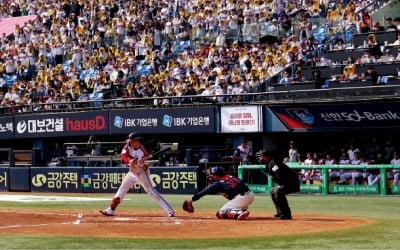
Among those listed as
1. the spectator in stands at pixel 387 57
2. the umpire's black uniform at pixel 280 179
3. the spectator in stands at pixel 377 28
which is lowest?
the umpire's black uniform at pixel 280 179

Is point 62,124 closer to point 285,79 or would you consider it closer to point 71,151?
point 71,151

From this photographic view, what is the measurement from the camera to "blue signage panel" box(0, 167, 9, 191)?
31.4m

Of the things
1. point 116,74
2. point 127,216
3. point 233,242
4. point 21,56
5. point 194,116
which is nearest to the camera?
point 233,242

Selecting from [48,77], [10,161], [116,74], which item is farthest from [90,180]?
[48,77]

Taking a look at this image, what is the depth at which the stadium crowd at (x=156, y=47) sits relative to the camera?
31.3m

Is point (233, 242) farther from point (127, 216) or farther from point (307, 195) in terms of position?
point (307, 195)

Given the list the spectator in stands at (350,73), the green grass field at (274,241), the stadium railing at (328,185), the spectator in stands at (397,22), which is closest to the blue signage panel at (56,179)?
the stadium railing at (328,185)

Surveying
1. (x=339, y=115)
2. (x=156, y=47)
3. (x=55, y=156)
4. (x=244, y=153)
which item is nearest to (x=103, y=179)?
(x=55, y=156)

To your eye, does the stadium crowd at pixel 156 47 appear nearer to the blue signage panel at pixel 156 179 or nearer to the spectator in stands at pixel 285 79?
the spectator in stands at pixel 285 79

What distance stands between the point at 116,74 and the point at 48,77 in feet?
14.9

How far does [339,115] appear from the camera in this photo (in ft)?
89.9

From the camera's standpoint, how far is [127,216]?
18422 mm

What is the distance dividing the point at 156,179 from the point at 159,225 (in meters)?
12.0

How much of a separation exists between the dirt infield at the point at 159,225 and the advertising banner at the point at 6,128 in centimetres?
1751
